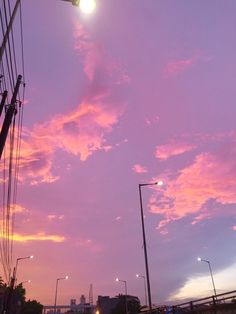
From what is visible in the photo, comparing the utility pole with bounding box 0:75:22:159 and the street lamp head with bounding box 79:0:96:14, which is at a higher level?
the utility pole with bounding box 0:75:22:159

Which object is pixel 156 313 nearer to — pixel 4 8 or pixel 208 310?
pixel 208 310

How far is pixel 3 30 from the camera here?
13625mm

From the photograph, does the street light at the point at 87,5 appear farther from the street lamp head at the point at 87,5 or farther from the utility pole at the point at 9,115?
the utility pole at the point at 9,115

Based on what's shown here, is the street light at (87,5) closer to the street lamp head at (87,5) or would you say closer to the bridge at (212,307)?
the street lamp head at (87,5)

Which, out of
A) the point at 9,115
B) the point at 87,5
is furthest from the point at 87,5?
the point at 9,115

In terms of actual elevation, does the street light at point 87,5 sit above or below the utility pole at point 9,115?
below

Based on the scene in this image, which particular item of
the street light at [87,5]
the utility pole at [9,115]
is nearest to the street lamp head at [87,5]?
the street light at [87,5]

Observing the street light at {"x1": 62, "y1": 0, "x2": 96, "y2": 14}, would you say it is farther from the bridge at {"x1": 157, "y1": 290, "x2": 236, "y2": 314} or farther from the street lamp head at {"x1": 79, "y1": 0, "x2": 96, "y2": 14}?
the bridge at {"x1": 157, "y1": 290, "x2": 236, "y2": 314}

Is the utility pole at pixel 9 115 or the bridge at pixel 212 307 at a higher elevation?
the utility pole at pixel 9 115

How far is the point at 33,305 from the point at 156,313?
10316cm

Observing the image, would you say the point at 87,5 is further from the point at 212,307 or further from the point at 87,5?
the point at 212,307

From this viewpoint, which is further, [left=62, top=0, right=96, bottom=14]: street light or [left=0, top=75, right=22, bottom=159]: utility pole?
[left=0, top=75, right=22, bottom=159]: utility pole

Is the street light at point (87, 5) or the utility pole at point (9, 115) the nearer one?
the street light at point (87, 5)

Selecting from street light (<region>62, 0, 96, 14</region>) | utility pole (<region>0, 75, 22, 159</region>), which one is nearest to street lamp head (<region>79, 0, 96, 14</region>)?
street light (<region>62, 0, 96, 14</region>)
